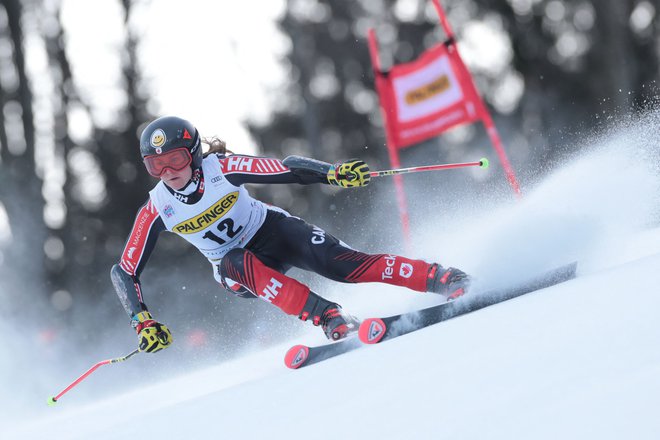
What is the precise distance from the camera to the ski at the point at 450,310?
10.8ft

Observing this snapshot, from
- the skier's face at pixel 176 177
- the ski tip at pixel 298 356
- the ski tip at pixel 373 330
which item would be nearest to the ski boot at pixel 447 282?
the ski tip at pixel 373 330

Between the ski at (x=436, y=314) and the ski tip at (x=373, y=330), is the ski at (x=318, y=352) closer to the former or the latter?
the ski at (x=436, y=314)

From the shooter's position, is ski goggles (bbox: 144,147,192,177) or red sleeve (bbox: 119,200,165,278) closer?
ski goggles (bbox: 144,147,192,177)

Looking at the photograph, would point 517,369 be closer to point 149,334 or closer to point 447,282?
point 447,282

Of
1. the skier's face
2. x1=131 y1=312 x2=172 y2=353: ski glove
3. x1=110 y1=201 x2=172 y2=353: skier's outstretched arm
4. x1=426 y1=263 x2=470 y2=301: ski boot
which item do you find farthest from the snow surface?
the skier's face

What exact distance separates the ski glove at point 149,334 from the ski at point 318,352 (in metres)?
0.77

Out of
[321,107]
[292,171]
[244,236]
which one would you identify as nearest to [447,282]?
[292,171]

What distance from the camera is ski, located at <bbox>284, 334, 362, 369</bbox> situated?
3.51m

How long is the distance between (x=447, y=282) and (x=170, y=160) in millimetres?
1446

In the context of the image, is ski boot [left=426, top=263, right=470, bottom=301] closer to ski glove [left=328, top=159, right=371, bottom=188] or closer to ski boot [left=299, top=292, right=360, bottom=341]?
ski boot [left=299, top=292, right=360, bottom=341]

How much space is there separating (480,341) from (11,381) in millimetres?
8238

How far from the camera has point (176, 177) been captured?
407 cm

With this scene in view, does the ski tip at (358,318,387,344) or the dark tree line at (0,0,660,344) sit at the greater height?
the dark tree line at (0,0,660,344)

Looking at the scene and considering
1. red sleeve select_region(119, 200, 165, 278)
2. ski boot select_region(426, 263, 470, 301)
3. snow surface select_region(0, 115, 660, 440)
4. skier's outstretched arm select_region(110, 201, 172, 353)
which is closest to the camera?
snow surface select_region(0, 115, 660, 440)
